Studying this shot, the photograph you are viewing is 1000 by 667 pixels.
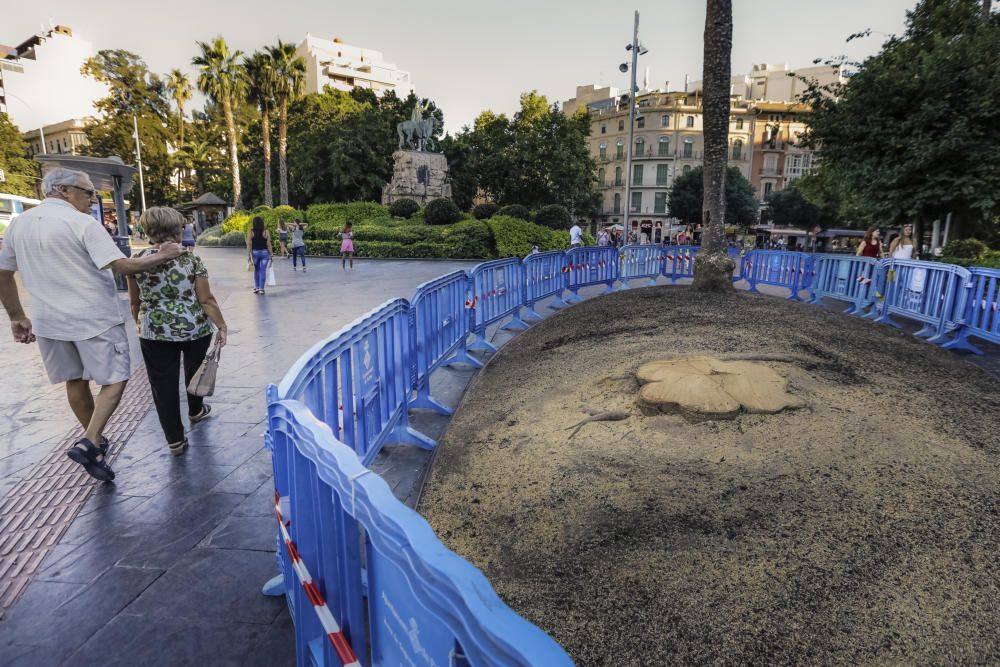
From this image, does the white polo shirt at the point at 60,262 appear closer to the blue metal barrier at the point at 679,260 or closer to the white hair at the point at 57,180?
the white hair at the point at 57,180

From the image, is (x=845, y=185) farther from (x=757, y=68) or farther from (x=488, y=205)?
(x=757, y=68)

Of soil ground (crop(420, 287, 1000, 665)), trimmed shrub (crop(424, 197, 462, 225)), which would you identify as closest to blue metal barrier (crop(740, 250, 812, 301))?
soil ground (crop(420, 287, 1000, 665))

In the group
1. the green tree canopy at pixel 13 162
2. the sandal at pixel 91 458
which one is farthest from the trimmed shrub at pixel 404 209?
the green tree canopy at pixel 13 162

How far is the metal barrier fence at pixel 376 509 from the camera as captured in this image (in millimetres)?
975

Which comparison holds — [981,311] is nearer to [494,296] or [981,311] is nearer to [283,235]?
[494,296]

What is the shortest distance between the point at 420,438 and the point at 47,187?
9.69ft

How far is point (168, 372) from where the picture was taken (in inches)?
157

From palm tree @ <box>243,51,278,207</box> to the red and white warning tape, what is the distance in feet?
131

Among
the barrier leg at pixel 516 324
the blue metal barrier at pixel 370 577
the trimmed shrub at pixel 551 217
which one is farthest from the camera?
the trimmed shrub at pixel 551 217

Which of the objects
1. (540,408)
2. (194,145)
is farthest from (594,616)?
(194,145)

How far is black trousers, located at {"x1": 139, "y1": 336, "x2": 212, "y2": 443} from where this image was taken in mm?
3938

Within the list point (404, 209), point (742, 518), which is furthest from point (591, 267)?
point (404, 209)

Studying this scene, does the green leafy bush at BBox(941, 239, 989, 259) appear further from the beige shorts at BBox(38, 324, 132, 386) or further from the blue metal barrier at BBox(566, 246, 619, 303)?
the beige shorts at BBox(38, 324, 132, 386)

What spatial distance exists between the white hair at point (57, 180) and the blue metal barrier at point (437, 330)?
2.37 m
